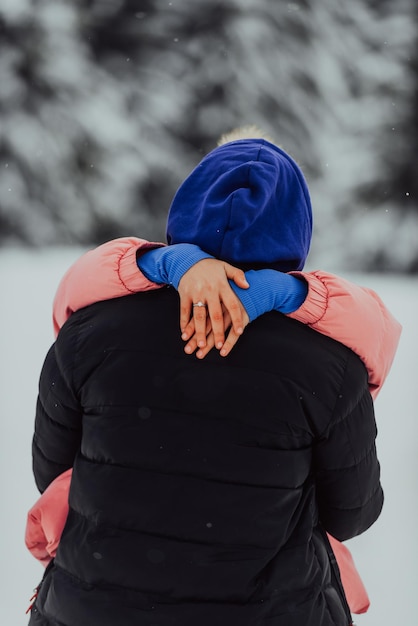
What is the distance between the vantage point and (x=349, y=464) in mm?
894

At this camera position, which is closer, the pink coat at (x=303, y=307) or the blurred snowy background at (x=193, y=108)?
the pink coat at (x=303, y=307)

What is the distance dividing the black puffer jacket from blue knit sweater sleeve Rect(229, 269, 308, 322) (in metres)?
0.03

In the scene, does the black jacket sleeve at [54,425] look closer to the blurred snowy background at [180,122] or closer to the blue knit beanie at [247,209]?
the blue knit beanie at [247,209]

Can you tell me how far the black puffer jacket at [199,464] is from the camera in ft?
2.69

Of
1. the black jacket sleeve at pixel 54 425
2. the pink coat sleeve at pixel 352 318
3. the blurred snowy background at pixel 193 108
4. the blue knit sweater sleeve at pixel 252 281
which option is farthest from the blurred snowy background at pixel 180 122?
the blue knit sweater sleeve at pixel 252 281

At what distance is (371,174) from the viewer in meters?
2.69

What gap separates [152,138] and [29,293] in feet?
2.64

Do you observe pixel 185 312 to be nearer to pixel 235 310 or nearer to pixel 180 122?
pixel 235 310

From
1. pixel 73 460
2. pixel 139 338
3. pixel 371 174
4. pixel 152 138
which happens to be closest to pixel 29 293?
pixel 152 138

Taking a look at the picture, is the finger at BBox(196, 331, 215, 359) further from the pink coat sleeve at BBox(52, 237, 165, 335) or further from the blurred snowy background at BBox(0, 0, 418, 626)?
the blurred snowy background at BBox(0, 0, 418, 626)

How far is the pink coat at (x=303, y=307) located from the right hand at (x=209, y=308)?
7 centimetres

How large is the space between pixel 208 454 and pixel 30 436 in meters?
1.73

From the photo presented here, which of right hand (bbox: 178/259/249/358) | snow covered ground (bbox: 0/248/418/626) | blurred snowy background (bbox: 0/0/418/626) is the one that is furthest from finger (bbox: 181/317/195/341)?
blurred snowy background (bbox: 0/0/418/626)

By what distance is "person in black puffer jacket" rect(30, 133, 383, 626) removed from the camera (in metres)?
0.82
